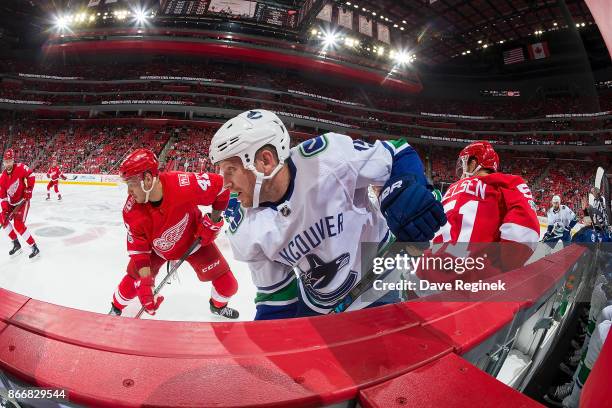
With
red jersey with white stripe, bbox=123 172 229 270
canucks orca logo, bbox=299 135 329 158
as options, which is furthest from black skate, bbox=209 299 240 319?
canucks orca logo, bbox=299 135 329 158

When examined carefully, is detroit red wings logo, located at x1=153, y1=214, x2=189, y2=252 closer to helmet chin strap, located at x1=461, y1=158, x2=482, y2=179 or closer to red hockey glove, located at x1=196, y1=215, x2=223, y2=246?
red hockey glove, located at x1=196, y1=215, x2=223, y2=246

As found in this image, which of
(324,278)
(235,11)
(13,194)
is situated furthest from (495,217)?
(235,11)

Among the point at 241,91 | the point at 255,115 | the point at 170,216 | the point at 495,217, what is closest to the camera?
the point at 255,115

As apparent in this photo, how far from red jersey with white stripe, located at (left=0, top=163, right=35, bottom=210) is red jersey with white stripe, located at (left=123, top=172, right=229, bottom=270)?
12.3 ft

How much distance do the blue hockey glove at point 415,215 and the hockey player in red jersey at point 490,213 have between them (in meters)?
0.60

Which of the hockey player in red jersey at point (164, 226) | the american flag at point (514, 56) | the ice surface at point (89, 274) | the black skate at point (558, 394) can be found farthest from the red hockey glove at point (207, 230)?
the american flag at point (514, 56)

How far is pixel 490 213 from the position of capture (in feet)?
6.94

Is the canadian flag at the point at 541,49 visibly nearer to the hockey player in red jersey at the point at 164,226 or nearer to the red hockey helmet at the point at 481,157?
the red hockey helmet at the point at 481,157

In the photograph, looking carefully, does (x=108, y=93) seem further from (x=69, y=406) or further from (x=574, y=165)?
(x=574, y=165)

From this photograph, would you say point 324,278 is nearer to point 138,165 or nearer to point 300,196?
point 300,196

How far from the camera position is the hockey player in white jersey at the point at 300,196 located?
1360mm

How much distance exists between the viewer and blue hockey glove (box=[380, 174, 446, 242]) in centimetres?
119

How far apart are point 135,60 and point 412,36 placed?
24106 millimetres

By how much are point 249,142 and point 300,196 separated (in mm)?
326
